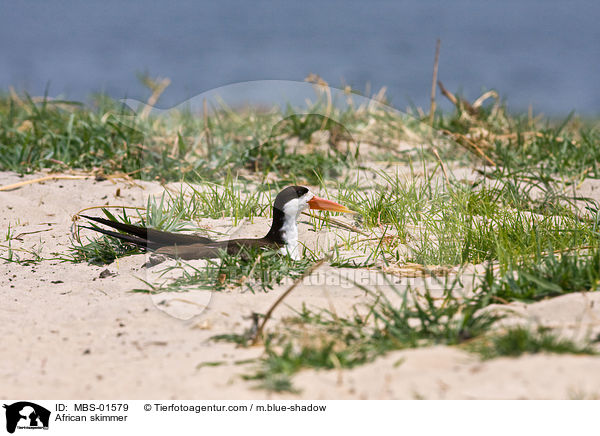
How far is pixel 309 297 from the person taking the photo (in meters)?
2.83

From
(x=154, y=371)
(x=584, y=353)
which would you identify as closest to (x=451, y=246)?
(x=584, y=353)

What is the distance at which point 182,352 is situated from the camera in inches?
93.3

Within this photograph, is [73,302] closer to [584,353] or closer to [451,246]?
[451,246]

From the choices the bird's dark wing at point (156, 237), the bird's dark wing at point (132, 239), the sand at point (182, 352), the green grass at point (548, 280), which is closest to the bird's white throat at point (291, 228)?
the sand at point (182, 352)

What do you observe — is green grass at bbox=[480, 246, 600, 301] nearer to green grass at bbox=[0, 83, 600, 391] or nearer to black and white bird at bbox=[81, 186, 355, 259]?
green grass at bbox=[0, 83, 600, 391]

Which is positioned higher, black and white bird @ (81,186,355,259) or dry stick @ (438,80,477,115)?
dry stick @ (438,80,477,115)

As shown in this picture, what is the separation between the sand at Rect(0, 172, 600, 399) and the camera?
2008mm

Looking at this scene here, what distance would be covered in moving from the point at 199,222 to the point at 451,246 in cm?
160
